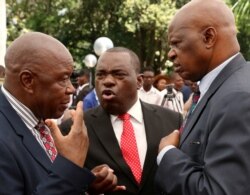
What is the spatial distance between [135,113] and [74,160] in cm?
155

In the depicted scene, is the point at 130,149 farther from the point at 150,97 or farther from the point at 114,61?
the point at 150,97

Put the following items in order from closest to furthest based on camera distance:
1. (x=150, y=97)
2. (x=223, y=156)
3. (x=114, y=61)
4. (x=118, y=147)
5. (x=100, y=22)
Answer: (x=223, y=156) < (x=118, y=147) < (x=114, y=61) < (x=150, y=97) < (x=100, y=22)

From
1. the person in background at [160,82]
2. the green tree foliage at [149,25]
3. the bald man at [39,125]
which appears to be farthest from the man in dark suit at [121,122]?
the green tree foliage at [149,25]

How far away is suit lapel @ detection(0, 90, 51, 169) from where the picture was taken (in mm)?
2416

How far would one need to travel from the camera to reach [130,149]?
147 inches

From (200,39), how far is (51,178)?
3.26 feet

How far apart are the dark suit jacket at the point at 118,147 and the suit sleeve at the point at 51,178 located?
1190mm

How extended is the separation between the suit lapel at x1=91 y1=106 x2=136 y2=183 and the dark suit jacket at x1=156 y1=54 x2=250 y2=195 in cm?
100

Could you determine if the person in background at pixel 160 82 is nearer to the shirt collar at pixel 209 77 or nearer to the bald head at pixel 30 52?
the shirt collar at pixel 209 77

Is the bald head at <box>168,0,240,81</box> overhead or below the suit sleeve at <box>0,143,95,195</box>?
overhead

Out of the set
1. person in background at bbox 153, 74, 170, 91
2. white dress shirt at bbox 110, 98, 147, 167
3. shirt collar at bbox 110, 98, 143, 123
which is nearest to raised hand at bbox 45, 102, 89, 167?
white dress shirt at bbox 110, 98, 147, 167

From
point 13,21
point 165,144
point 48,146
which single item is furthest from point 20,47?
point 13,21

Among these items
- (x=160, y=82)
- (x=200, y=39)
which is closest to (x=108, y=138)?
(x=200, y=39)

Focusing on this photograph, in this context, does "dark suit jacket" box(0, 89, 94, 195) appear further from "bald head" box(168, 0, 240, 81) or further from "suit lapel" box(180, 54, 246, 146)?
"bald head" box(168, 0, 240, 81)
